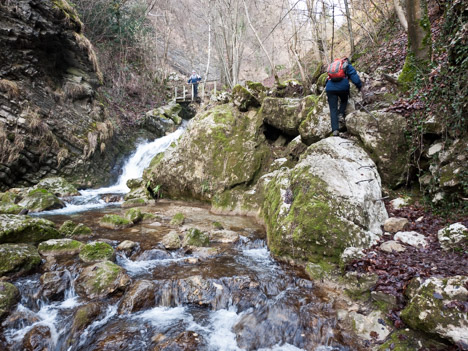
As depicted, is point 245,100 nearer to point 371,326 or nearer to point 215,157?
point 215,157

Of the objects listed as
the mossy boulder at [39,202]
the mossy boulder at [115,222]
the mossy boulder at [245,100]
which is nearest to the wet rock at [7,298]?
the mossy boulder at [115,222]

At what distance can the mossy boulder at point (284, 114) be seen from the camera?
8367mm

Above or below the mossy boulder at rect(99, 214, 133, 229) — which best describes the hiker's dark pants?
above

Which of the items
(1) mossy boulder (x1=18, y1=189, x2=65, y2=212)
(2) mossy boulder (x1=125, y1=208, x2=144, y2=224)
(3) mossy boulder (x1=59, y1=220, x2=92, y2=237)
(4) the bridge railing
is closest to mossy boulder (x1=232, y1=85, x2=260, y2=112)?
(2) mossy boulder (x1=125, y1=208, x2=144, y2=224)

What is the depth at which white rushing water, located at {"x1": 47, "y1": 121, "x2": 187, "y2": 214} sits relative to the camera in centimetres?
947

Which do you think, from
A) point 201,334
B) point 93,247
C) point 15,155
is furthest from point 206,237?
point 15,155

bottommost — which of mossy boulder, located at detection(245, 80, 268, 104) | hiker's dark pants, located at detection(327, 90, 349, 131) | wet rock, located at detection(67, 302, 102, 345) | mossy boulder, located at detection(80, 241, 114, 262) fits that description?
wet rock, located at detection(67, 302, 102, 345)

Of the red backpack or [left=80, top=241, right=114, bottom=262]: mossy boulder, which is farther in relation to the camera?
the red backpack

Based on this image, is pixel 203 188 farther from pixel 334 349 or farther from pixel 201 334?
pixel 334 349

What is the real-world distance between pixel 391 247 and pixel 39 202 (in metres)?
9.69

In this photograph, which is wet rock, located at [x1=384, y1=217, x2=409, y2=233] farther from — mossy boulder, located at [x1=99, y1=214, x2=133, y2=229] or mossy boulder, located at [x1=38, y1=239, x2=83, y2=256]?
mossy boulder, located at [x1=99, y1=214, x2=133, y2=229]

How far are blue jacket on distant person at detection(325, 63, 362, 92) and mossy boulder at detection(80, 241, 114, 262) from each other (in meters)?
5.78

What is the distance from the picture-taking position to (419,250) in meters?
3.78

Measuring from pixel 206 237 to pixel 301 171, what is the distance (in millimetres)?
2523
